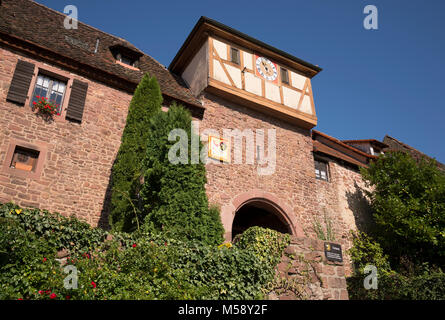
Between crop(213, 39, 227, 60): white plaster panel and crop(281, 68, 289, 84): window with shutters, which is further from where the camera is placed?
crop(281, 68, 289, 84): window with shutters

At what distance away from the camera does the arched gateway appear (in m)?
10.3

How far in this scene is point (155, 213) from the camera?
7.28 metres

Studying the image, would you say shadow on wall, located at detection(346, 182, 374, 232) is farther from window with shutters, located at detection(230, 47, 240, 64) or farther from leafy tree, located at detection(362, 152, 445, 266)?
window with shutters, located at detection(230, 47, 240, 64)

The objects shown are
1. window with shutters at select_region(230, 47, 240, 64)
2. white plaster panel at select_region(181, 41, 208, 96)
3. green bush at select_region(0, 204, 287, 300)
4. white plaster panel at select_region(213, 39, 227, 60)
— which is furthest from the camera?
window with shutters at select_region(230, 47, 240, 64)

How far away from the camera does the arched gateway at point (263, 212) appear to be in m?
10.3

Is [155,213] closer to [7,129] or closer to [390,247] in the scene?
[7,129]

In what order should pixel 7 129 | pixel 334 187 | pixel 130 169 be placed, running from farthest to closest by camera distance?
pixel 334 187, pixel 130 169, pixel 7 129

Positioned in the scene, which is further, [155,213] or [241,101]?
[241,101]

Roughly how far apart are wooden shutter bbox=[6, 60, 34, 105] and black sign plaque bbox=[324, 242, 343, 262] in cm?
814

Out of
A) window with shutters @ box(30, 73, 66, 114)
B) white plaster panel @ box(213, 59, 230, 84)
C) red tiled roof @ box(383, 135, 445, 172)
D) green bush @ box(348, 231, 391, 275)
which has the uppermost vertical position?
red tiled roof @ box(383, 135, 445, 172)

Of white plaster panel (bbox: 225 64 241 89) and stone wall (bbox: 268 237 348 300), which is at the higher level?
white plaster panel (bbox: 225 64 241 89)

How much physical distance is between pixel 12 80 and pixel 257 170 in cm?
760

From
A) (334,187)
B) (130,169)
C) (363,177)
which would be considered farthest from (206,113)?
(363,177)

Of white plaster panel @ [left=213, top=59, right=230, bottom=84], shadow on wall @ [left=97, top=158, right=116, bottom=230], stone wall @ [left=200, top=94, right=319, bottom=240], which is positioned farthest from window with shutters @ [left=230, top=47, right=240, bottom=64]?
shadow on wall @ [left=97, top=158, right=116, bottom=230]
